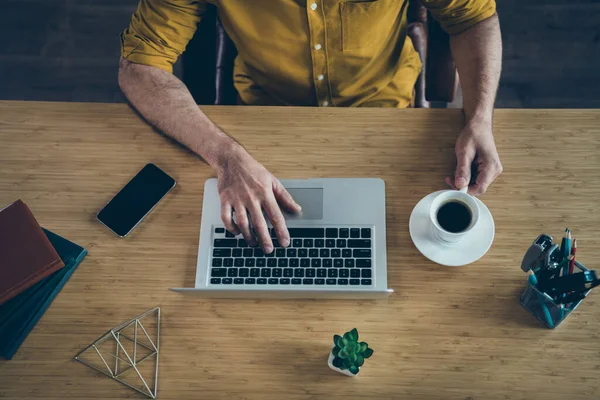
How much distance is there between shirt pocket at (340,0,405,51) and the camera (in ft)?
3.84

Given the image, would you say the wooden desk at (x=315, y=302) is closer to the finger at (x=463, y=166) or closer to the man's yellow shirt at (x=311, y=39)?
the finger at (x=463, y=166)

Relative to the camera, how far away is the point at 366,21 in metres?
1.19

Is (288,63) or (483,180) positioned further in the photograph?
(288,63)

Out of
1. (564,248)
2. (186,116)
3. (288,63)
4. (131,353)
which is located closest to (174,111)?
(186,116)

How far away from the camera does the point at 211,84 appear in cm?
136

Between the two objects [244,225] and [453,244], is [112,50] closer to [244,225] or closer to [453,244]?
[244,225]

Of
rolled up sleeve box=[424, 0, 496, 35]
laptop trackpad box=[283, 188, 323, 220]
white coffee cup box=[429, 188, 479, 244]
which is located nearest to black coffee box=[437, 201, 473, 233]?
white coffee cup box=[429, 188, 479, 244]

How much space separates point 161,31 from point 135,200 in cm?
43

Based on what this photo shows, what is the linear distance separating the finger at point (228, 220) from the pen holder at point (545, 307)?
1.93 feet

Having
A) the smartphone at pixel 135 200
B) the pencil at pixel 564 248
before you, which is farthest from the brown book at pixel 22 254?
the pencil at pixel 564 248

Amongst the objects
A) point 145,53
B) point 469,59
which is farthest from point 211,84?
point 469,59

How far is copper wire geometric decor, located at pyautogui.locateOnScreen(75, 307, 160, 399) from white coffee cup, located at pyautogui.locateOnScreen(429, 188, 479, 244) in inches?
23.3

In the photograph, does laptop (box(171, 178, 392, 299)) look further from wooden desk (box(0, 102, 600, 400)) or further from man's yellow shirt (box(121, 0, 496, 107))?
man's yellow shirt (box(121, 0, 496, 107))

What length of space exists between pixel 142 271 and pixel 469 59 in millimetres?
913
